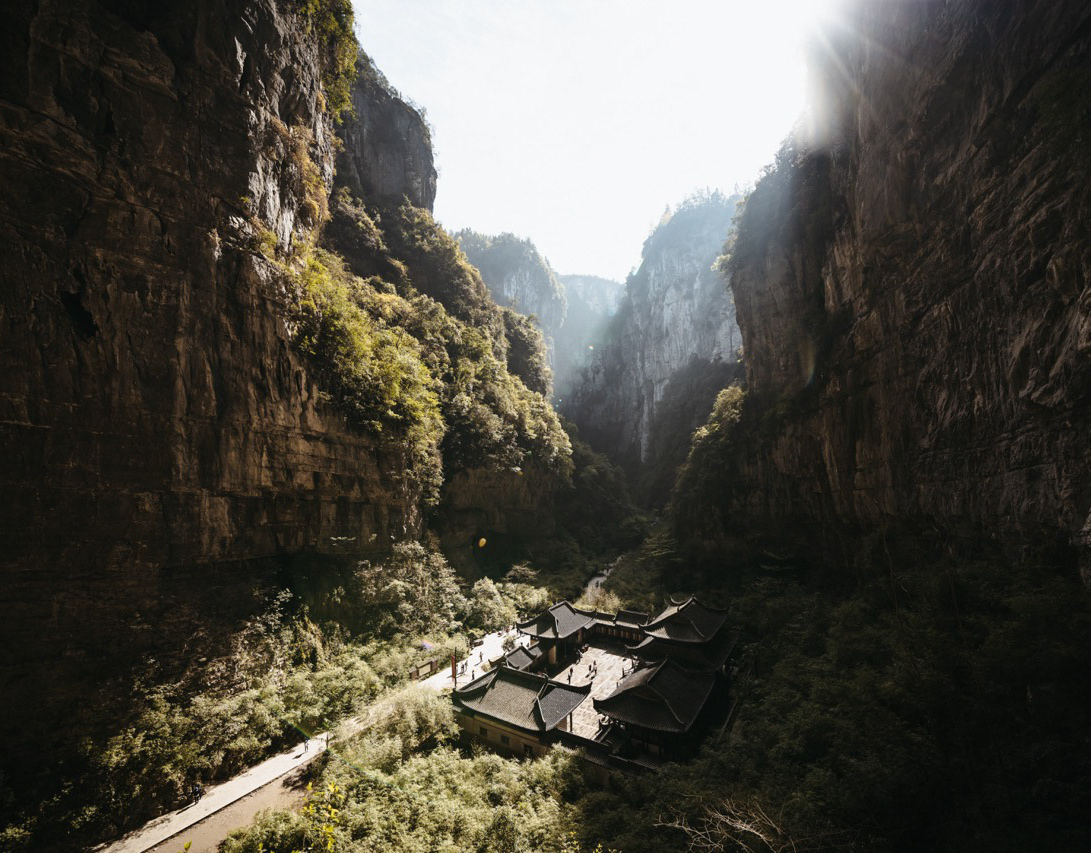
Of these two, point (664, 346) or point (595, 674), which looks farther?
point (664, 346)

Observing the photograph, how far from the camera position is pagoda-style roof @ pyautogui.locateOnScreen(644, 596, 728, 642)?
1753 cm

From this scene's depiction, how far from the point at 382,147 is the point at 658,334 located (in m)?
42.3

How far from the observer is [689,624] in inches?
709

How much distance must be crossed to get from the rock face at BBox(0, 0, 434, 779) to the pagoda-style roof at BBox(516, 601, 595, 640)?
1114 centimetres

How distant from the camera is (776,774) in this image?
31.4ft

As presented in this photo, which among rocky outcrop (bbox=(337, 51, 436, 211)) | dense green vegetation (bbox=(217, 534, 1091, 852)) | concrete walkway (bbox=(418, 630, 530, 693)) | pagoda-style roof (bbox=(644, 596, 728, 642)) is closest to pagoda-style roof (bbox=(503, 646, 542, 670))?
concrete walkway (bbox=(418, 630, 530, 693))

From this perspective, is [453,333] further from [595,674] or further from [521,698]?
[521,698]

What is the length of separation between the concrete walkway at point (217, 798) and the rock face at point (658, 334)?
5066 centimetres

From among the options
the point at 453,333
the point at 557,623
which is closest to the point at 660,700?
the point at 557,623

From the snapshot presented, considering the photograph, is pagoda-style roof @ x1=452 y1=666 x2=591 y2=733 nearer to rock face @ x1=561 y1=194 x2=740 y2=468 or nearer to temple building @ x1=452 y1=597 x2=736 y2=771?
temple building @ x1=452 y1=597 x2=736 y2=771

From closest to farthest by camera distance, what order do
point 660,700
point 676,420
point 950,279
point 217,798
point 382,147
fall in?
point 217,798 → point 950,279 → point 660,700 → point 382,147 → point 676,420

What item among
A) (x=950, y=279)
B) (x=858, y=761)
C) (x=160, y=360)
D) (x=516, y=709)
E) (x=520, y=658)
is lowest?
(x=520, y=658)

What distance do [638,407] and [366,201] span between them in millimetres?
43292

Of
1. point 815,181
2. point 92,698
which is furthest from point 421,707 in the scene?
point 815,181
